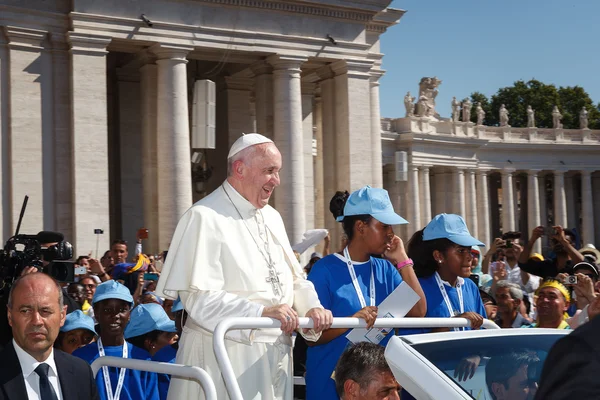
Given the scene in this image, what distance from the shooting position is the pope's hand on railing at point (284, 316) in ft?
20.1

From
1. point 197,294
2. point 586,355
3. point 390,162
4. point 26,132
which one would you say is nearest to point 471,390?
point 197,294

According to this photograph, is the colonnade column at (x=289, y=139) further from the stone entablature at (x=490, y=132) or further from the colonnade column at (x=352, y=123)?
the stone entablature at (x=490, y=132)

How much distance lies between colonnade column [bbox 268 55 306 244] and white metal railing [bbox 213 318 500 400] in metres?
28.9

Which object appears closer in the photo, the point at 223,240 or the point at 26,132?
the point at 223,240

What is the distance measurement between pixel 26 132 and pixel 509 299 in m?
23.2

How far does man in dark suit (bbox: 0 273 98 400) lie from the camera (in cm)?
523

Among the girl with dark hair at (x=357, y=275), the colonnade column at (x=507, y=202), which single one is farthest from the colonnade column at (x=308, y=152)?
the girl with dark hair at (x=357, y=275)

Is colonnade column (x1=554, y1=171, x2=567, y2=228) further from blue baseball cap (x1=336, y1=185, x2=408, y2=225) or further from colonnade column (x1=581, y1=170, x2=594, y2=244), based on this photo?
blue baseball cap (x1=336, y1=185, x2=408, y2=225)

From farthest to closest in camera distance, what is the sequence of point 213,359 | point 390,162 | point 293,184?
point 390,162 → point 293,184 → point 213,359

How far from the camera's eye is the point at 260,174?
698 centimetres

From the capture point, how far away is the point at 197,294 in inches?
259

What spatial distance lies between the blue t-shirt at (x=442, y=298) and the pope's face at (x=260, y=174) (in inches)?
84.1

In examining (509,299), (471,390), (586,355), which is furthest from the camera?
(509,299)

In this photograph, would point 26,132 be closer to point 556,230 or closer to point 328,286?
point 556,230
